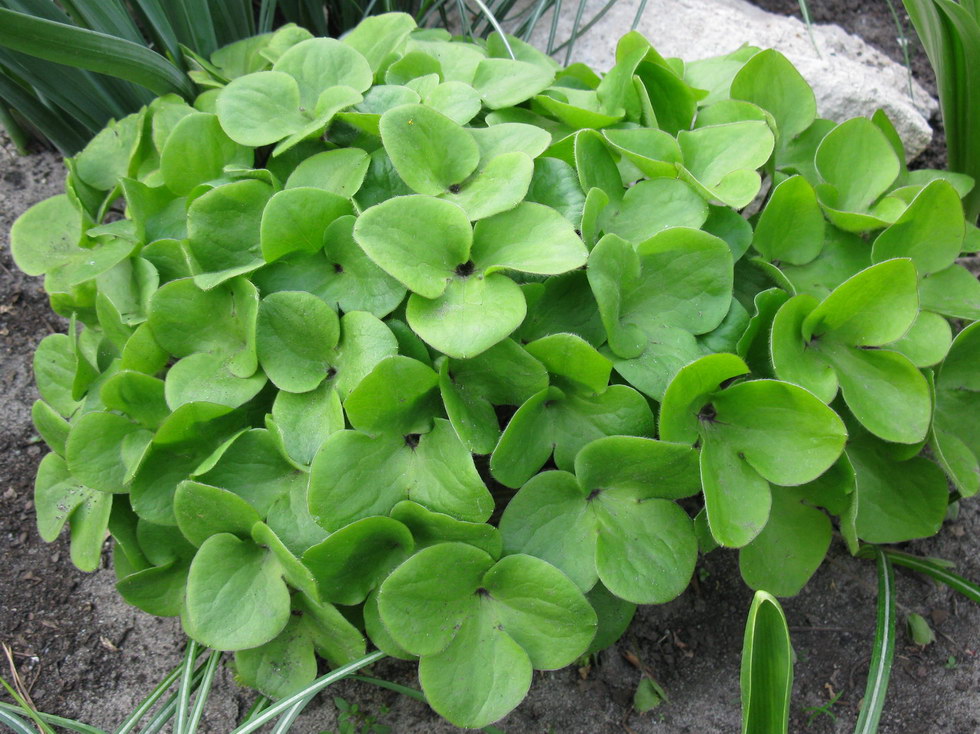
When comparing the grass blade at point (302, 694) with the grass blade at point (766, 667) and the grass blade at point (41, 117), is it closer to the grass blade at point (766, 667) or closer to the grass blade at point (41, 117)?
the grass blade at point (766, 667)

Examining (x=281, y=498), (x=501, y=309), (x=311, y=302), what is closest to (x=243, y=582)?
(x=281, y=498)

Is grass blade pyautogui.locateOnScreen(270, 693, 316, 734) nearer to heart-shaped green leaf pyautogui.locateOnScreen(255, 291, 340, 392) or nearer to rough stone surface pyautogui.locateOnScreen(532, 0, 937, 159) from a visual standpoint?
heart-shaped green leaf pyautogui.locateOnScreen(255, 291, 340, 392)

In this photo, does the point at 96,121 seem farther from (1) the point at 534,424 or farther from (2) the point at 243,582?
(1) the point at 534,424

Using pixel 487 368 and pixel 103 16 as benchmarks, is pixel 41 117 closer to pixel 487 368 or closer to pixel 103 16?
pixel 103 16

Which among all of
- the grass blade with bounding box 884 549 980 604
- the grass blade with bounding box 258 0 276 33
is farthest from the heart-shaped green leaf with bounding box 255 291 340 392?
the grass blade with bounding box 884 549 980 604

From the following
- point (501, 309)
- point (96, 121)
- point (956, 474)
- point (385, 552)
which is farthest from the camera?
point (96, 121)

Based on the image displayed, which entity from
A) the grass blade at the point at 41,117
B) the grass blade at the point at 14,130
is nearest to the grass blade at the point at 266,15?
the grass blade at the point at 41,117

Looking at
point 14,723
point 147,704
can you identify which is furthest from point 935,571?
point 14,723
